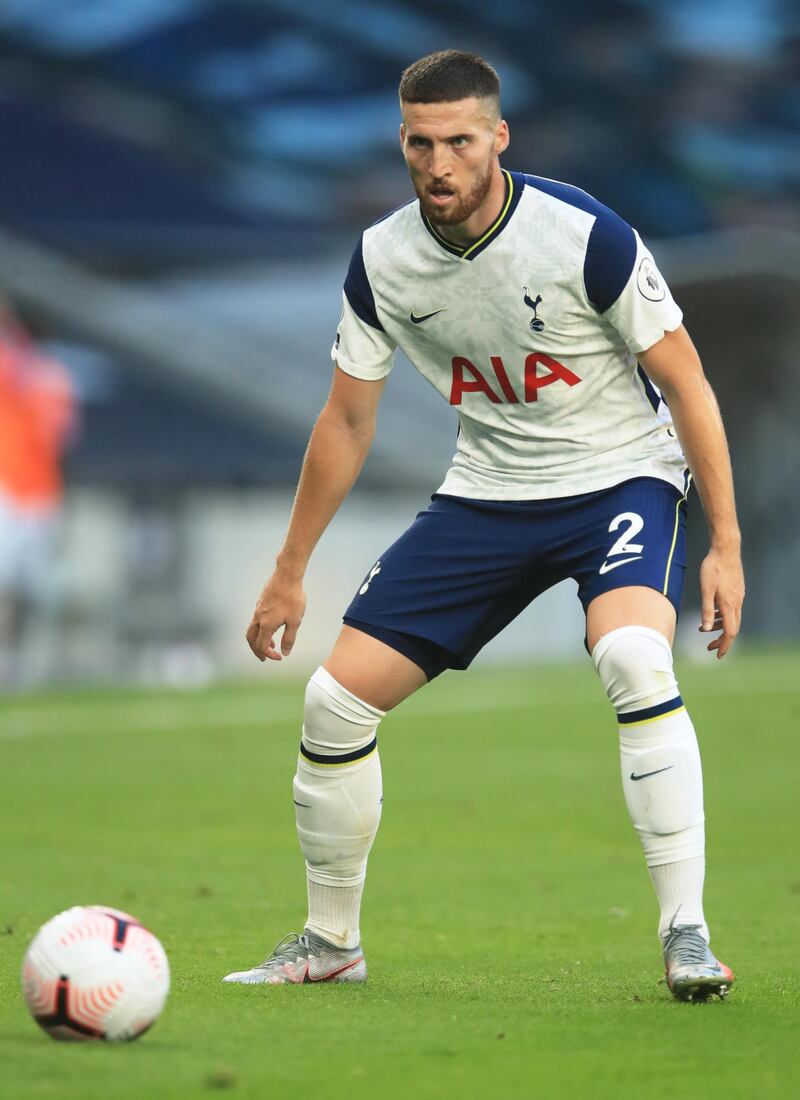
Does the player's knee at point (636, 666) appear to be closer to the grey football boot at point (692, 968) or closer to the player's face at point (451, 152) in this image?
the grey football boot at point (692, 968)

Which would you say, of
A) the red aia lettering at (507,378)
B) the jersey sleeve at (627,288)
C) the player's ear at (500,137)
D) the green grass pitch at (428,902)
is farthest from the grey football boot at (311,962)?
the player's ear at (500,137)

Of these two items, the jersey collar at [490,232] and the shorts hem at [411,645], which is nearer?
the jersey collar at [490,232]

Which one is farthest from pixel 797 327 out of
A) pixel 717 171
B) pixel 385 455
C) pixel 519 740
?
pixel 519 740

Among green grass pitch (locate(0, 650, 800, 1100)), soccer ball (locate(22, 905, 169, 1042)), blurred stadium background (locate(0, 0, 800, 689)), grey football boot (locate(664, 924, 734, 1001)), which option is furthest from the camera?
blurred stadium background (locate(0, 0, 800, 689))

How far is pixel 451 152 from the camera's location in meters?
4.90

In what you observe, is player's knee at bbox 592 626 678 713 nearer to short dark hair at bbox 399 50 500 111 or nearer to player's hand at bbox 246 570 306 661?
player's hand at bbox 246 570 306 661

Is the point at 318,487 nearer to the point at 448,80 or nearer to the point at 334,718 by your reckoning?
the point at 334,718

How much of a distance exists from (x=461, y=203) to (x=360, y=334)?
0.54 m

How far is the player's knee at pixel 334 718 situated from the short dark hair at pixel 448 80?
1554 millimetres

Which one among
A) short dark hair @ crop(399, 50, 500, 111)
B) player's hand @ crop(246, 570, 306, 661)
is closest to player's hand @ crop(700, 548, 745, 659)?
player's hand @ crop(246, 570, 306, 661)

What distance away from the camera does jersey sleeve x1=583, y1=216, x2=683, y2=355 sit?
495cm

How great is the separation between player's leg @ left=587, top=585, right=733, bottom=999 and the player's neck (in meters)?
1.14

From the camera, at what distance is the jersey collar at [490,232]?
5.09 meters

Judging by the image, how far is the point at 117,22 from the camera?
29.2m
